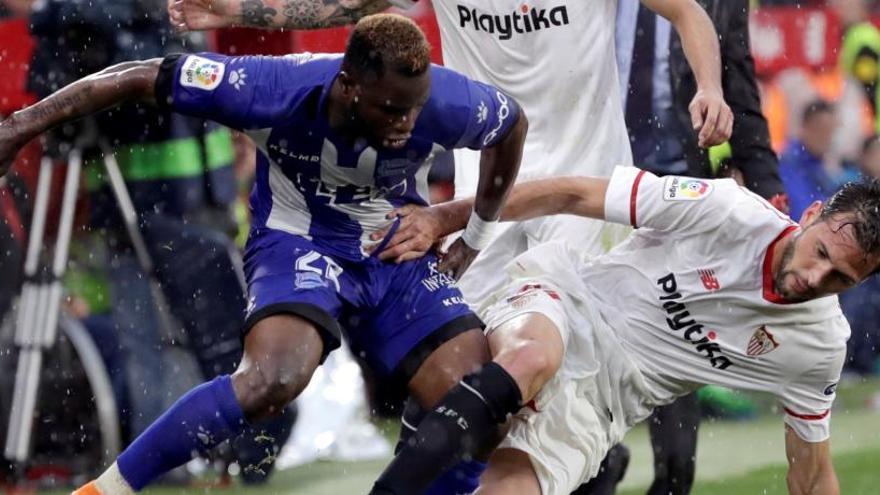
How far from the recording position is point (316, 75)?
562 centimetres

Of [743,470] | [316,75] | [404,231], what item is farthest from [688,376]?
[743,470]

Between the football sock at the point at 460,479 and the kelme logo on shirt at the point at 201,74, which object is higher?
the kelme logo on shirt at the point at 201,74

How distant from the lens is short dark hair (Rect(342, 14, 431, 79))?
5.44m

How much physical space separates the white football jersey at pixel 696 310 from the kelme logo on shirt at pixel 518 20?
762 millimetres

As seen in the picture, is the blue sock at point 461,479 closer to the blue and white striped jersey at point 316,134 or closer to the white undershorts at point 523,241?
the blue and white striped jersey at point 316,134

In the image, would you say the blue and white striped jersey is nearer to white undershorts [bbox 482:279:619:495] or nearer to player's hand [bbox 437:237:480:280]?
player's hand [bbox 437:237:480:280]

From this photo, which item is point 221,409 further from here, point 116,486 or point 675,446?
point 675,446

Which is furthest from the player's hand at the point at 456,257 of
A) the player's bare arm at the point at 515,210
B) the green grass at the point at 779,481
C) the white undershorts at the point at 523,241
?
the green grass at the point at 779,481

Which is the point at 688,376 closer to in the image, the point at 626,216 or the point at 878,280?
Answer: the point at 626,216

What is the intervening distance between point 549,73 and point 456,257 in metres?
0.79

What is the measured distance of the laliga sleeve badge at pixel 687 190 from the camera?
5.91 m

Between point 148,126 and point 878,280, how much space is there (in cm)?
447

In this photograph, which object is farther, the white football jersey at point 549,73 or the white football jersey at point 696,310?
the white football jersey at point 549,73

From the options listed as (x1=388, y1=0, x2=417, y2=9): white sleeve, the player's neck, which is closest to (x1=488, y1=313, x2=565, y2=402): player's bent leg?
the player's neck
